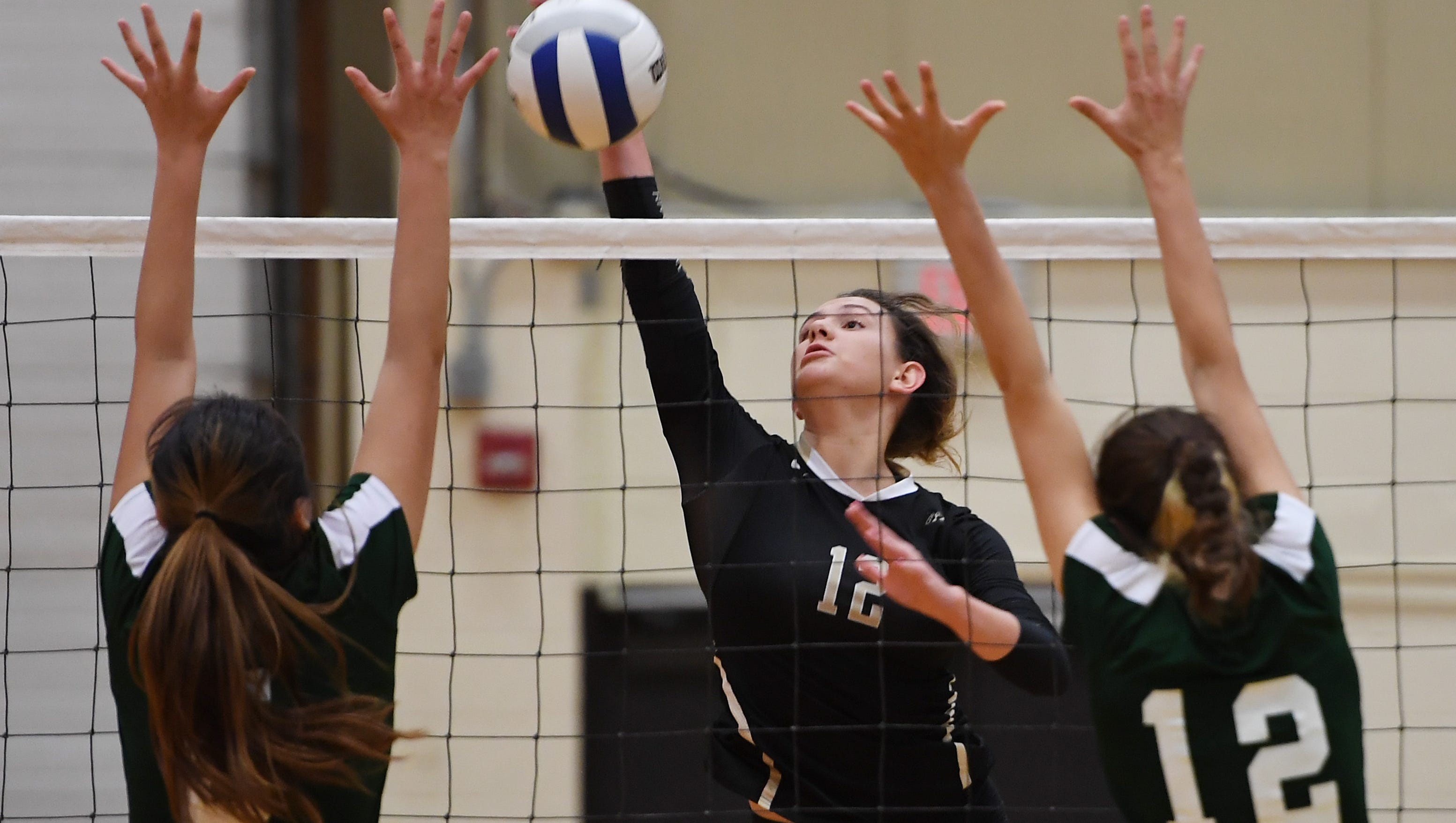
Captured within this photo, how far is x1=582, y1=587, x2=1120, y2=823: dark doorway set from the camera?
188 inches

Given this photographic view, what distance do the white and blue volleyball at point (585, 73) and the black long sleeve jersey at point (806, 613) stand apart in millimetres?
303

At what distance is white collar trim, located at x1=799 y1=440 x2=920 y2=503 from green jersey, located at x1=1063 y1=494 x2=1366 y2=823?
107 centimetres

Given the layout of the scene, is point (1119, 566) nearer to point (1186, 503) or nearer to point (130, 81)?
point (1186, 503)

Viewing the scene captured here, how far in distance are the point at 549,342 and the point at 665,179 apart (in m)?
0.73

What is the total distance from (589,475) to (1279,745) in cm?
342

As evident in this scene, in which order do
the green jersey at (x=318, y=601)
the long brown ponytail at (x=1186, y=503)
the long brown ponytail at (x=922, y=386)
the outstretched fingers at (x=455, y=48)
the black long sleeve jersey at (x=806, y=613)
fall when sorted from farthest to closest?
the long brown ponytail at (x=922, y=386)
the black long sleeve jersey at (x=806, y=613)
the outstretched fingers at (x=455, y=48)
the green jersey at (x=318, y=601)
the long brown ponytail at (x=1186, y=503)

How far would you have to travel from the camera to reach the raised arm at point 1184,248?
1.80 m

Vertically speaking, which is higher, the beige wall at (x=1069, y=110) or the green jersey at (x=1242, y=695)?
the beige wall at (x=1069, y=110)

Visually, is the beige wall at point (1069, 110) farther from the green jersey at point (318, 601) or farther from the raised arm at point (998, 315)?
the green jersey at point (318, 601)

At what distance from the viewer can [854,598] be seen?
102 inches

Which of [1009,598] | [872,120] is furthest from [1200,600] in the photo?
[1009,598]

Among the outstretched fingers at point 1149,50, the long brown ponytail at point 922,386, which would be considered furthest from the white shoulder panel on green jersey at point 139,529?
the long brown ponytail at point 922,386

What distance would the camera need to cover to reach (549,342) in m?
4.87

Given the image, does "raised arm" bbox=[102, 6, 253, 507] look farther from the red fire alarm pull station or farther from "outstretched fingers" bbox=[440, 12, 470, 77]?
the red fire alarm pull station
